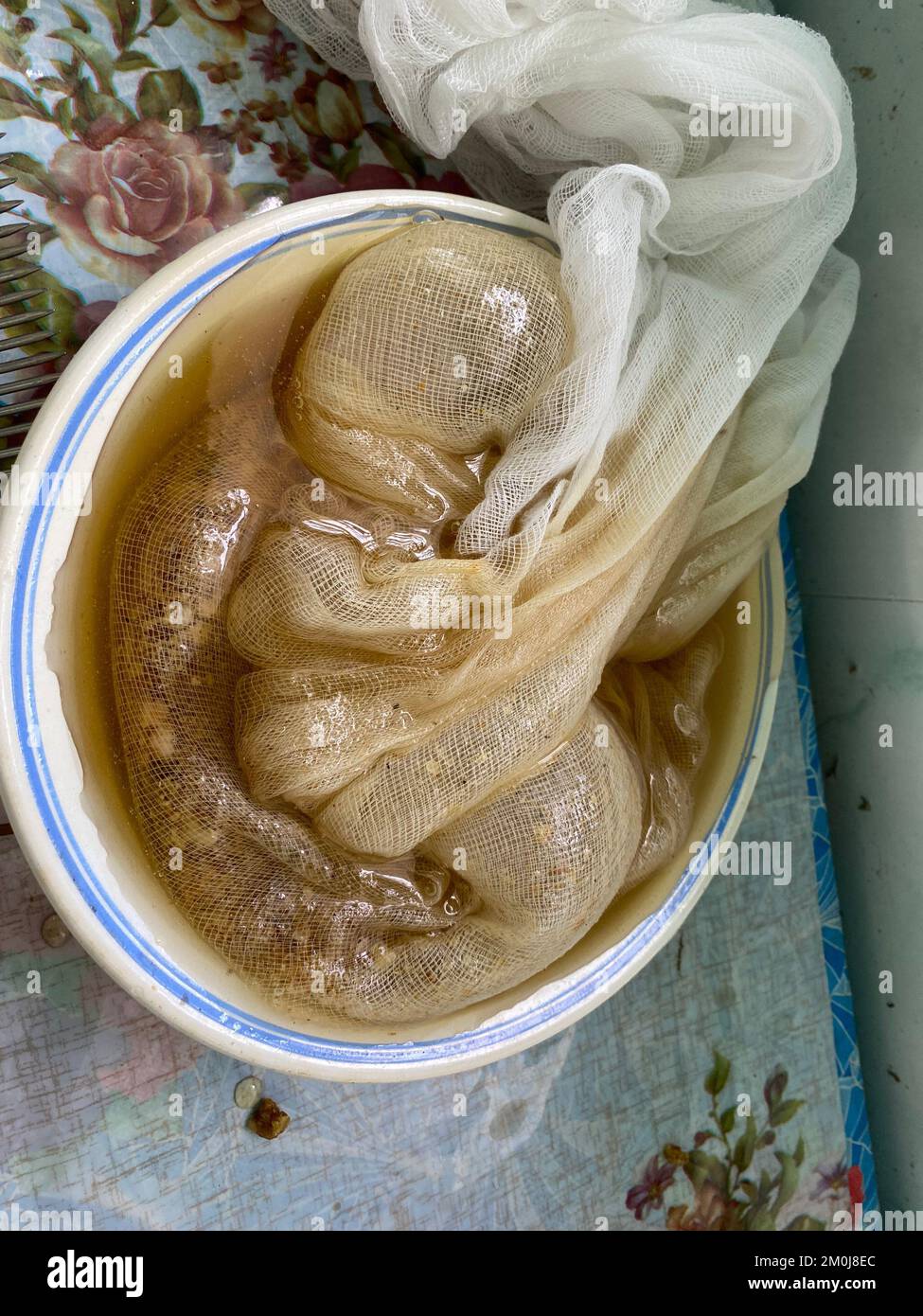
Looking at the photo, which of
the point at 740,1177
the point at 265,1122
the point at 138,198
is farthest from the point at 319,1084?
the point at 138,198

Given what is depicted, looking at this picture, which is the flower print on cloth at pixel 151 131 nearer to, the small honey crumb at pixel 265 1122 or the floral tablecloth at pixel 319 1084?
the floral tablecloth at pixel 319 1084

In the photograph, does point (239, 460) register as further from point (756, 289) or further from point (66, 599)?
point (756, 289)

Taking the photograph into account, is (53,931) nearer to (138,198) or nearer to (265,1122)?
(265,1122)

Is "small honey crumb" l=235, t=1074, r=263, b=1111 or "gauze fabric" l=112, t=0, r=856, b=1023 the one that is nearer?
"gauze fabric" l=112, t=0, r=856, b=1023

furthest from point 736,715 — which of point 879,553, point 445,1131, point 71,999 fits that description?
point 71,999

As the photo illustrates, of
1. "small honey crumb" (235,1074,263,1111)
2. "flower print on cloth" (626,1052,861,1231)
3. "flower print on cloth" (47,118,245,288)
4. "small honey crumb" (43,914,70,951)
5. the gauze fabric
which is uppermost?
"flower print on cloth" (47,118,245,288)

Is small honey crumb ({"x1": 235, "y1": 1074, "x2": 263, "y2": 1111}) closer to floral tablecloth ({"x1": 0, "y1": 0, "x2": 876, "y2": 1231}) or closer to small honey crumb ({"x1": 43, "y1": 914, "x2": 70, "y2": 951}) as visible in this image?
floral tablecloth ({"x1": 0, "y1": 0, "x2": 876, "y2": 1231})

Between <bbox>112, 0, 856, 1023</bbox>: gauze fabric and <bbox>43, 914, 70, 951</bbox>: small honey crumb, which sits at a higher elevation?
<bbox>112, 0, 856, 1023</bbox>: gauze fabric

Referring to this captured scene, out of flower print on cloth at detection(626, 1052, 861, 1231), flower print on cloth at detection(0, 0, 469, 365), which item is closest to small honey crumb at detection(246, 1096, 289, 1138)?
flower print on cloth at detection(626, 1052, 861, 1231)

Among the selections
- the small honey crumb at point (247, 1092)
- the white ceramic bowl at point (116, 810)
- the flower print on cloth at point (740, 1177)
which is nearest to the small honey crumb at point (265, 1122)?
the small honey crumb at point (247, 1092)

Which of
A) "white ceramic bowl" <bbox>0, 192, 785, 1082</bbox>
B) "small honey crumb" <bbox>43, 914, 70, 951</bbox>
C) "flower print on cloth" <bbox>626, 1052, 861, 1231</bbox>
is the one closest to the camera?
"white ceramic bowl" <bbox>0, 192, 785, 1082</bbox>
